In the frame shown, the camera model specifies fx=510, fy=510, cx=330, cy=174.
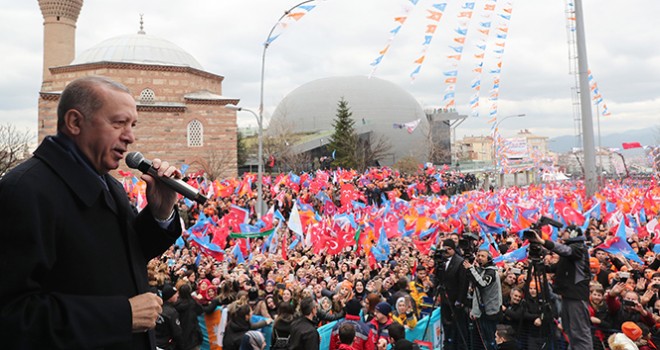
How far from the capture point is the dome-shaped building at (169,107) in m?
42.0

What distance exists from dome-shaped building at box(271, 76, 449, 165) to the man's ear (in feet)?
243

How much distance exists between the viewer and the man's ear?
5.88ft

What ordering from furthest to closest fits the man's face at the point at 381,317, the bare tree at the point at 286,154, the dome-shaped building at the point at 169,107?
the bare tree at the point at 286,154 < the dome-shaped building at the point at 169,107 < the man's face at the point at 381,317

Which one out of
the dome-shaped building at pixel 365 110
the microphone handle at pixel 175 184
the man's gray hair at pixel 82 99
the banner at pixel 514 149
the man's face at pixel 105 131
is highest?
the dome-shaped building at pixel 365 110

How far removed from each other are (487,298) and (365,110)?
244ft

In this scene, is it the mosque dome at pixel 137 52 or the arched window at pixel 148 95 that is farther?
the mosque dome at pixel 137 52

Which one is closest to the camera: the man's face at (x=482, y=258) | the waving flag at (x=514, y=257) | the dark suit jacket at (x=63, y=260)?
the dark suit jacket at (x=63, y=260)

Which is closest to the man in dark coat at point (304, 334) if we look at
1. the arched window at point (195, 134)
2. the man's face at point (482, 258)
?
the man's face at point (482, 258)

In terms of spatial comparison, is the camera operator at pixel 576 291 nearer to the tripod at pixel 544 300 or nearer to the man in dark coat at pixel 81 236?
the tripod at pixel 544 300

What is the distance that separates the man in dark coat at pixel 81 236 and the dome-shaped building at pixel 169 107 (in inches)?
1592

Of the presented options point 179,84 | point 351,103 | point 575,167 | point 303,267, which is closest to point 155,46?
point 179,84

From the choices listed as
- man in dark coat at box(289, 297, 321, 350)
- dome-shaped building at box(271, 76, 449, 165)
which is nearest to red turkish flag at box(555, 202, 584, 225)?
man in dark coat at box(289, 297, 321, 350)

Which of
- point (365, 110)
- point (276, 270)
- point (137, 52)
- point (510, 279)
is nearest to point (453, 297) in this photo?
point (510, 279)

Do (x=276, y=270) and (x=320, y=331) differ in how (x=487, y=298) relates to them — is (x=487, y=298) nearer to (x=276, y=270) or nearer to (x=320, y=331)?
(x=320, y=331)
